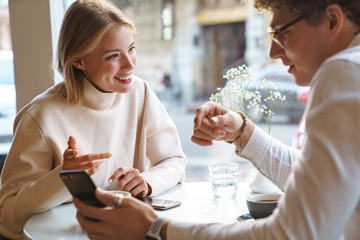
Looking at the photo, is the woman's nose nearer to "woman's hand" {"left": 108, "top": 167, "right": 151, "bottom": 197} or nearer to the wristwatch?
"woman's hand" {"left": 108, "top": 167, "right": 151, "bottom": 197}

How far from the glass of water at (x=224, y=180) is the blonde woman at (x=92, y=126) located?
21 cm

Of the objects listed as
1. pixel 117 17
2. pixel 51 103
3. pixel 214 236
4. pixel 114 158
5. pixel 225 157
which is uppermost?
pixel 117 17

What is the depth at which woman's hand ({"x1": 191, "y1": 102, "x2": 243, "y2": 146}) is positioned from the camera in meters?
1.41

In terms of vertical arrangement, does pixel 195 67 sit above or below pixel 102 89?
below

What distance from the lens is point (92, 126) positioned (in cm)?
178

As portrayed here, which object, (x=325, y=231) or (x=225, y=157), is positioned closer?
(x=325, y=231)

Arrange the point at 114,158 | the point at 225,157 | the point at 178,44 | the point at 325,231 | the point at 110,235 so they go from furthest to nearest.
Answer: the point at 178,44 → the point at 225,157 → the point at 114,158 → the point at 110,235 → the point at 325,231

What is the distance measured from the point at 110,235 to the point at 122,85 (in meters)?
0.89

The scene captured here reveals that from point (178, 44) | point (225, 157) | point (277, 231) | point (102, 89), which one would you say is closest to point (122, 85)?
point (102, 89)

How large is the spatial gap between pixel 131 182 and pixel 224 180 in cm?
34

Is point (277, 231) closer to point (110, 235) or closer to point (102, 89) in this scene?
point (110, 235)

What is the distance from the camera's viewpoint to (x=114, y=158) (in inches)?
72.0

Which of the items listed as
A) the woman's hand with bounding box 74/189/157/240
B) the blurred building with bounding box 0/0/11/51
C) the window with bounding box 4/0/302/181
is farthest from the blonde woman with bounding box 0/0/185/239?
the window with bounding box 4/0/302/181

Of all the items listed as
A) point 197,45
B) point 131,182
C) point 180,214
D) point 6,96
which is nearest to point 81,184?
point 180,214
